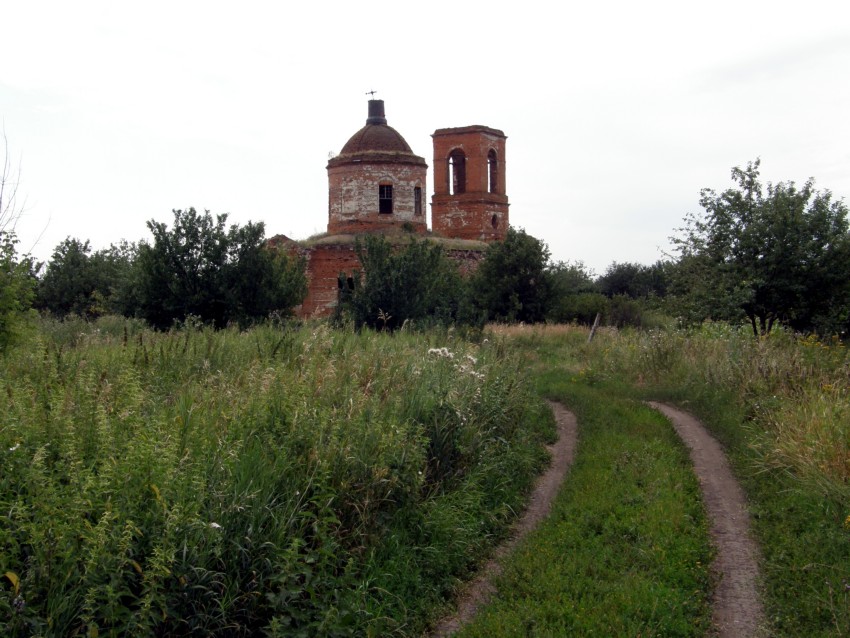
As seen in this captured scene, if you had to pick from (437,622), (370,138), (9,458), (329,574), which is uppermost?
(370,138)

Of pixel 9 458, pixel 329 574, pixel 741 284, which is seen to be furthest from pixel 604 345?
pixel 9 458

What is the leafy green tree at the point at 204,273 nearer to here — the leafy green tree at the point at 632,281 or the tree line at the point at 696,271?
the tree line at the point at 696,271

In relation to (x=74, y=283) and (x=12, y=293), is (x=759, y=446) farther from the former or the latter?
(x=74, y=283)

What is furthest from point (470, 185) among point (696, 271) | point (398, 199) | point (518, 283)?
point (696, 271)

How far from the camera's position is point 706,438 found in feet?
34.3

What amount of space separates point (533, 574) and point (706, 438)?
5210 mm

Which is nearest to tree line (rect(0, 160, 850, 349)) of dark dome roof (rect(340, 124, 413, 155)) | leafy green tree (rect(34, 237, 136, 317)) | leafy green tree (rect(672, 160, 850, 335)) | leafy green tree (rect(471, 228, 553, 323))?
leafy green tree (rect(672, 160, 850, 335))

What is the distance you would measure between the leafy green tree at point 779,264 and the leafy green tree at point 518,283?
35.4 ft

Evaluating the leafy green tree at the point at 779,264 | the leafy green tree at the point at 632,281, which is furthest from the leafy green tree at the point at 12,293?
the leafy green tree at the point at 632,281

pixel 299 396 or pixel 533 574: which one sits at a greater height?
pixel 299 396

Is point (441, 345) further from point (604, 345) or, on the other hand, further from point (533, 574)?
point (604, 345)

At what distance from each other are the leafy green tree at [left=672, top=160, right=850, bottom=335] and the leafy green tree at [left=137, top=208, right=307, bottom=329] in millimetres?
12261

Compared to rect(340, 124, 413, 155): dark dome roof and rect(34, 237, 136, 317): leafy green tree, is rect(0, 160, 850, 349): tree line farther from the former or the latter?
rect(34, 237, 136, 317): leafy green tree

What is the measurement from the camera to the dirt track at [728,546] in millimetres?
5434
